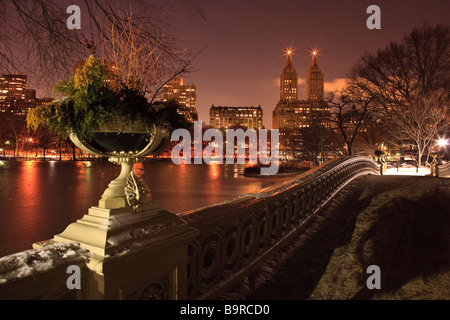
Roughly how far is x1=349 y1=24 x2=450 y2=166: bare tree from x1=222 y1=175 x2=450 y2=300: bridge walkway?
2148 cm

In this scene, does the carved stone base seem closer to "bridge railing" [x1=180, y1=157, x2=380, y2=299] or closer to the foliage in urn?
"bridge railing" [x1=180, y1=157, x2=380, y2=299]

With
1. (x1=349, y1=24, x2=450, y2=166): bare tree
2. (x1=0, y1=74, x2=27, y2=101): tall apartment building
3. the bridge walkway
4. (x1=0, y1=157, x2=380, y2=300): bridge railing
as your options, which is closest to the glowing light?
(x1=349, y1=24, x2=450, y2=166): bare tree

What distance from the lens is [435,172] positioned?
15297mm

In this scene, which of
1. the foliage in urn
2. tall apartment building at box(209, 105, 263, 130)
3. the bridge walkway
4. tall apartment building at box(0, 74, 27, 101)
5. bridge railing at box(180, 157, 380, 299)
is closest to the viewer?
the foliage in urn

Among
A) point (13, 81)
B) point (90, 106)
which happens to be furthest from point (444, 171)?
point (13, 81)

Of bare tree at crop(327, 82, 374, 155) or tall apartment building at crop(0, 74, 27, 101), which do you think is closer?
tall apartment building at crop(0, 74, 27, 101)

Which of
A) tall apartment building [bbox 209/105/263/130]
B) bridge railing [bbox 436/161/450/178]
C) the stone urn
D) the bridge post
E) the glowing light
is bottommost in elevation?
bridge railing [bbox 436/161/450/178]

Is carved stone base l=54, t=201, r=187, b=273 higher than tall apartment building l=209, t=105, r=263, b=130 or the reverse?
the reverse

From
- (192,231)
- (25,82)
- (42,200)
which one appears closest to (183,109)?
(192,231)

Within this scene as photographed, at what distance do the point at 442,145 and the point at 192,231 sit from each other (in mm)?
30631

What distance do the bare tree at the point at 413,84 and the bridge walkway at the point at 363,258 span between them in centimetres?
2148

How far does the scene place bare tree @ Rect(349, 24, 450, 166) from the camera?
23672 mm

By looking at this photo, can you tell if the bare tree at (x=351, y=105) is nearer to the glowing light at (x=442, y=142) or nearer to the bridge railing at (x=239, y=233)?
the glowing light at (x=442, y=142)

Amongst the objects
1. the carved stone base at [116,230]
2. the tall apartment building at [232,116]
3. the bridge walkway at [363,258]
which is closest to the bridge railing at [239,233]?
the bridge walkway at [363,258]
